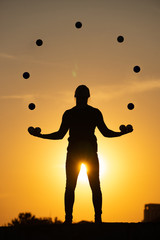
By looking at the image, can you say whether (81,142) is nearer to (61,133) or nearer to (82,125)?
(82,125)

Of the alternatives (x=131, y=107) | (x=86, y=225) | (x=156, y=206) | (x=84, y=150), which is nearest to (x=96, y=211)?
(x=84, y=150)

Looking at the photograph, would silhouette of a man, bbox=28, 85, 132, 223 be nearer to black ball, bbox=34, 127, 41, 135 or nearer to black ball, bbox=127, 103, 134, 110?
black ball, bbox=34, 127, 41, 135

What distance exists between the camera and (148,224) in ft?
40.0

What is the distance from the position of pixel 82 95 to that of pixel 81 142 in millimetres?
1162

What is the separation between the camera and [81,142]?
49.9ft

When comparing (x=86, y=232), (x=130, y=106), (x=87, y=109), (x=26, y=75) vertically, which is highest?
(x=26, y=75)

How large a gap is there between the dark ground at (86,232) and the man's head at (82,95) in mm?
4120

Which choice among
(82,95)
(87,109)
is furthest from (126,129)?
(82,95)

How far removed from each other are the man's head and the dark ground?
4.12 m

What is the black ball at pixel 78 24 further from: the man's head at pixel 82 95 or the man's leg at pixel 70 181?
the man's leg at pixel 70 181

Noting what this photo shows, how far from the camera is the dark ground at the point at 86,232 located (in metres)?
11.9

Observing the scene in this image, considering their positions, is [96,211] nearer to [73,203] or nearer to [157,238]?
[73,203]

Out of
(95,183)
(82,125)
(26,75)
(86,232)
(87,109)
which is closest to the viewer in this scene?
(86,232)

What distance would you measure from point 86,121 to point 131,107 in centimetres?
286
